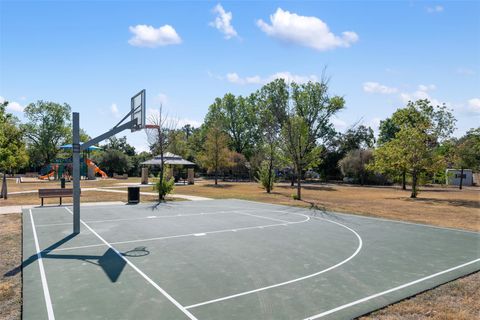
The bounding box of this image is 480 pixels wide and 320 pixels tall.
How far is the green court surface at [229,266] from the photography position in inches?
250

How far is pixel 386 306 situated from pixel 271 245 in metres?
4.87

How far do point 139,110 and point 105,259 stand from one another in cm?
750

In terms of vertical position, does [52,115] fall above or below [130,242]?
above

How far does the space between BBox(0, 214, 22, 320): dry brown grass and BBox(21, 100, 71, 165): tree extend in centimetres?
5946

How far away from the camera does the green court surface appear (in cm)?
636

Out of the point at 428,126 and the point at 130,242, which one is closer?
the point at 130,242

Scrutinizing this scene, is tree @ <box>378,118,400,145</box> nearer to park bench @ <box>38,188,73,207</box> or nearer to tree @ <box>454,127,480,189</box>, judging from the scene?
tree @ <box>454,127,480,189</box>

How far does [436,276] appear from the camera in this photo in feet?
27.5

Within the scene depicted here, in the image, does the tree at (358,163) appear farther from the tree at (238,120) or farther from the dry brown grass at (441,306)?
the dry brown grass at (441,306)

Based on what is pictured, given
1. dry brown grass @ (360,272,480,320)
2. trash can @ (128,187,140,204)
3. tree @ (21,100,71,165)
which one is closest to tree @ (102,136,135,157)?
tree @ (21,100,71,165)

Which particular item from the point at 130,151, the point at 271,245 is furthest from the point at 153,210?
the point at 130,151

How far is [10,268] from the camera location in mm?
8602

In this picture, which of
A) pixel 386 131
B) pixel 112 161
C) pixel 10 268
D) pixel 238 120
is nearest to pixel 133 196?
pixel 10 268

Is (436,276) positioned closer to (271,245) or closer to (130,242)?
(271,245)
